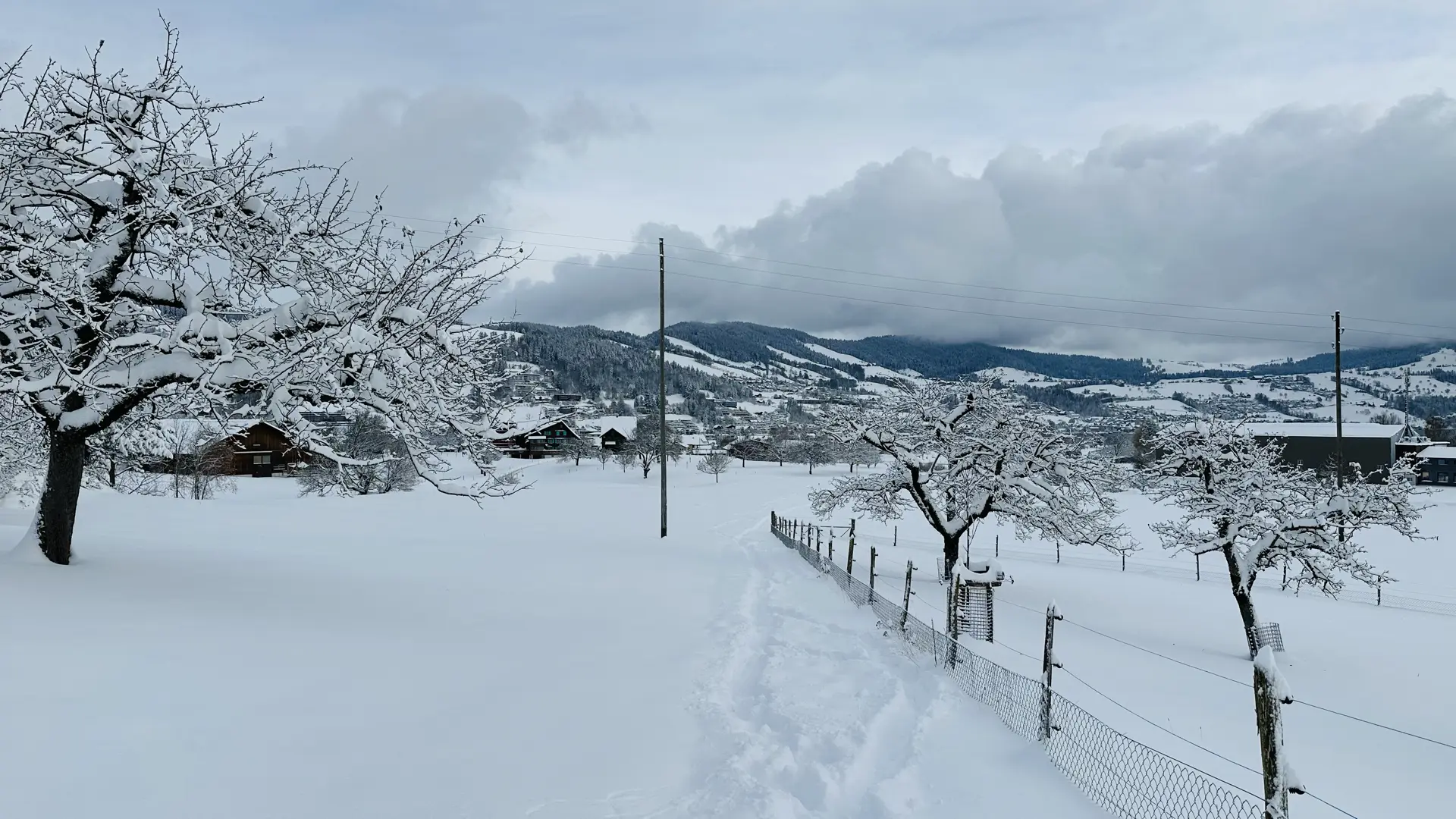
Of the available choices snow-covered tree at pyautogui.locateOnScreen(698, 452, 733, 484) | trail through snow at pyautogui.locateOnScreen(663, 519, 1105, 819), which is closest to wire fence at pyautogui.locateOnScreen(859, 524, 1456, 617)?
trail through snow at pyautogui.locateOnScreen(663, 519, 1105, 819)

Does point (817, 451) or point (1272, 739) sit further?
point (817, 451)

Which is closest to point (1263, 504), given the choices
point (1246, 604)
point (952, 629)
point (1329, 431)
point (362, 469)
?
point (1246, 604)

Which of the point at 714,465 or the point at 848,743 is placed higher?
the point at 848,743

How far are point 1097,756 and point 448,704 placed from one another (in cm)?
577

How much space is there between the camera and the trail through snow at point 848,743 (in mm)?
5684

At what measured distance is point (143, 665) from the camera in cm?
623

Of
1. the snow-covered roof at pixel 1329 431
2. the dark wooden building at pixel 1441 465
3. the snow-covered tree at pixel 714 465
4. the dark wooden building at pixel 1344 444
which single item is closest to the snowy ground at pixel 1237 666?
the snow-covered tree at pixel 714 465

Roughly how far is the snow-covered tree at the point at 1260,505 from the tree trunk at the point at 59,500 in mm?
20898

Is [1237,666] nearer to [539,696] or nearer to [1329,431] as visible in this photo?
[539,696]

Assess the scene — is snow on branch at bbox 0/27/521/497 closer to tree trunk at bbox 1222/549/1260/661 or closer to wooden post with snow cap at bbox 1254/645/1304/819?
wooden post with snow cap at bbox 1254/645/1304/819

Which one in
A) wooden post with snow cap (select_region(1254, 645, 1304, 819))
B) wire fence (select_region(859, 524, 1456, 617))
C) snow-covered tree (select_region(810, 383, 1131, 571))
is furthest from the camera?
wire fence (select_region(859, 524, 1456, 617))

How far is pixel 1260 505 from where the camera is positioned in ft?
58.6

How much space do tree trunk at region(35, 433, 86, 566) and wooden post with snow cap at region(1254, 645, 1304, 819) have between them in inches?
477

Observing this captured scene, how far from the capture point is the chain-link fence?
19.5 feet
